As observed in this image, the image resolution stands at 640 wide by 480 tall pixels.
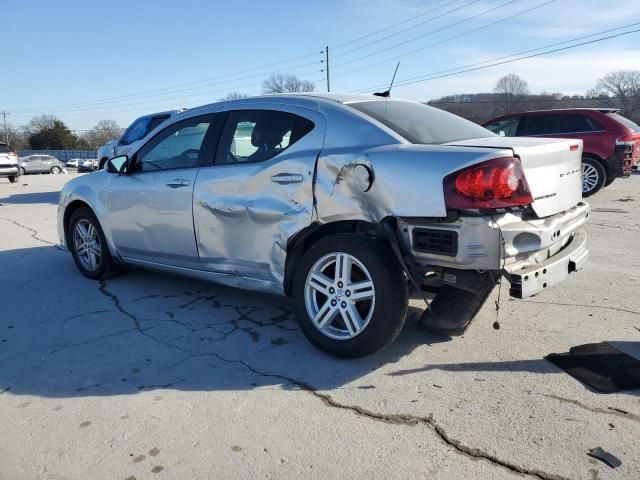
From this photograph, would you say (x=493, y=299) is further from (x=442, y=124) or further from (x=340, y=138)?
(x=340, y=138)

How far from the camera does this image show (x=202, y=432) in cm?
265

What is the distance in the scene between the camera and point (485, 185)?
288 centimetres

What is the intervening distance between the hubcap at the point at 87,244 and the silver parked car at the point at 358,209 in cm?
99

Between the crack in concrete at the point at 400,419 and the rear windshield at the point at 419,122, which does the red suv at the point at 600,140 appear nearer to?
the rear windshield at the point at 419,122

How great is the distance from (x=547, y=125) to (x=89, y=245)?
31.4ft

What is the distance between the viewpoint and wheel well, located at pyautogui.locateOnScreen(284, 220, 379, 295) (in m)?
3.46

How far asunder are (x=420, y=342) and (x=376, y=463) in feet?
4.54

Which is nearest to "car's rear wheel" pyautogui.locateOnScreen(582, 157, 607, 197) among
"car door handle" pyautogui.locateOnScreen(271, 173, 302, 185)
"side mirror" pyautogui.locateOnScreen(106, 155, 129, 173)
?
"car door handle" pyautogui.locateOnScreen(271, 173, 302, 185)

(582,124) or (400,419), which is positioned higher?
(582,124)

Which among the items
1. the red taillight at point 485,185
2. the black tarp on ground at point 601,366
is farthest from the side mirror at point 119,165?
the black tarp on ground at point 601,366

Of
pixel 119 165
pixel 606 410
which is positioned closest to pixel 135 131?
pixel 119 165

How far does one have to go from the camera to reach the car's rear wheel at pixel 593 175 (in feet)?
33.9

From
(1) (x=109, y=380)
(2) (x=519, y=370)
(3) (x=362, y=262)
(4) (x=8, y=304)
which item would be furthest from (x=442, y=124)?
(4) (x=8, y=304)

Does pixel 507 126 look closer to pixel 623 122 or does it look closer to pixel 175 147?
pixel 623 122
